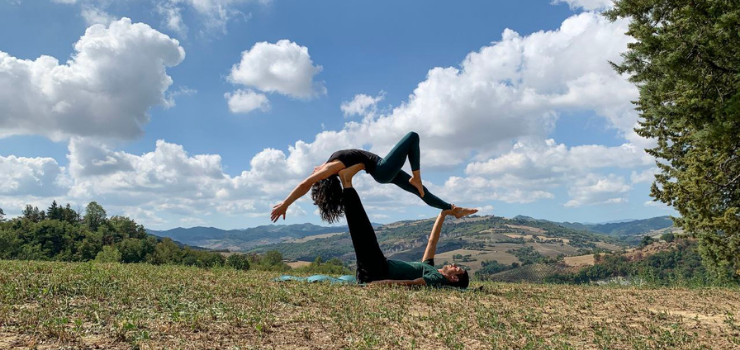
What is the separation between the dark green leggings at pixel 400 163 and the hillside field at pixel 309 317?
297 centimetres

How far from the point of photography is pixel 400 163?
11.2 metres

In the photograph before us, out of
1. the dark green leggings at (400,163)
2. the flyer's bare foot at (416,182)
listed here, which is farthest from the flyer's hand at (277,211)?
the flyer's bare foot at (416,182)

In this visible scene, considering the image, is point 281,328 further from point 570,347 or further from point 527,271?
point 527,271

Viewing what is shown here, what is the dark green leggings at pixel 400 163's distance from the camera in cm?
1102

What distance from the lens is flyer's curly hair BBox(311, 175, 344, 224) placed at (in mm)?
11352

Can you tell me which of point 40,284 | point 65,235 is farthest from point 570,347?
point 65,235

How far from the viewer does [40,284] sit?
24.7 feet

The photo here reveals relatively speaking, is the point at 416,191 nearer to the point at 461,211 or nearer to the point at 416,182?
the point at 416,182

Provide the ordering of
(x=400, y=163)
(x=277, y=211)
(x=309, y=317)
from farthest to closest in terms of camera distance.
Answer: (x=400, y=163) < (x=277, y=211) < (x=309, y=317)

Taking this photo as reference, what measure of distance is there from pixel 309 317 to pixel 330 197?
16.1 feet

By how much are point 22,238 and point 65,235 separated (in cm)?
829

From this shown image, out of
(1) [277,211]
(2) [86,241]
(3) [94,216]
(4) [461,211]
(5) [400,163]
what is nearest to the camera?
(1) [277,211]

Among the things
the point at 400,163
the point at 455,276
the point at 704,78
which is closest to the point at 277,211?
the point at 400,163

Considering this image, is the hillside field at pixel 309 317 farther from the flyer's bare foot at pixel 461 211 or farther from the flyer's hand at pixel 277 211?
the flyer's bare foot at pixel 461 211
